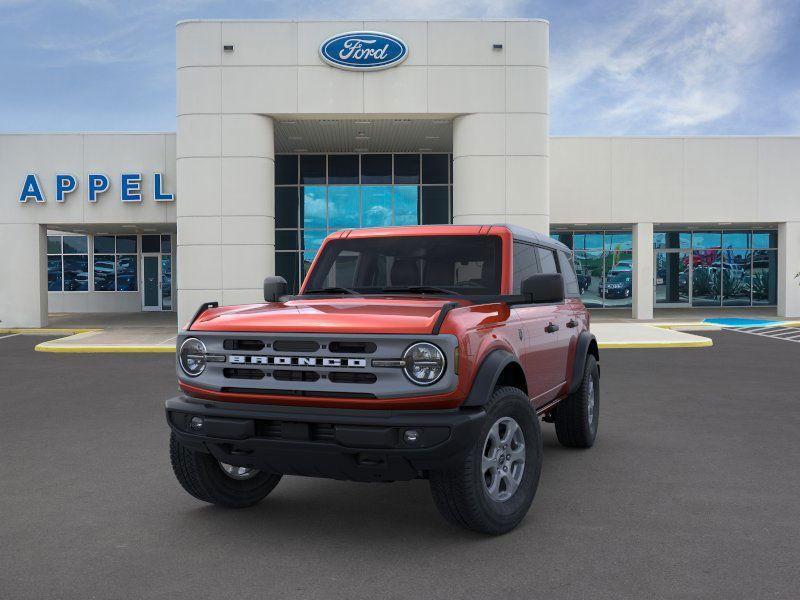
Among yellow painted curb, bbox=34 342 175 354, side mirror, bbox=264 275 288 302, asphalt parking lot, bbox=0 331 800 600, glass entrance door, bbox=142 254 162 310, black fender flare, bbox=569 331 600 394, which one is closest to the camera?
asphalt parking lot, bbox=0 331 800 600

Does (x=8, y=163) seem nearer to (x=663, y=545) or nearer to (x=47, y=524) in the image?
(x=47, y=524)

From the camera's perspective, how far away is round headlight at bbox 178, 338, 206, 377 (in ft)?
14.7

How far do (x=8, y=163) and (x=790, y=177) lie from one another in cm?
2607

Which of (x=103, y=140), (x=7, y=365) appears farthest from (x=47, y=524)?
(x=103, y=140)

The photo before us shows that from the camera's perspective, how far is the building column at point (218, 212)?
18875 millimetres

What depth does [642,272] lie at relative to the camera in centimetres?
2531

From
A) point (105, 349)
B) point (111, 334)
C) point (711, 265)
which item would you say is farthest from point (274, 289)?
point (711, 265)

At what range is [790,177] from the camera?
25.6 m

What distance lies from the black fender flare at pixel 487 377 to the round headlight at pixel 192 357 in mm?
1637

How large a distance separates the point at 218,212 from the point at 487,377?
15779 mm

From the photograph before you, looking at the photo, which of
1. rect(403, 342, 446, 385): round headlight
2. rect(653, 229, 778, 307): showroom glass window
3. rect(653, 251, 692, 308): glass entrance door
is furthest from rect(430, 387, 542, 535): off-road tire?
rect(653, 251, 692, 308): glass entrance door

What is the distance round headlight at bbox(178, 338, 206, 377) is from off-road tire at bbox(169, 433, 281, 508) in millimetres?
458

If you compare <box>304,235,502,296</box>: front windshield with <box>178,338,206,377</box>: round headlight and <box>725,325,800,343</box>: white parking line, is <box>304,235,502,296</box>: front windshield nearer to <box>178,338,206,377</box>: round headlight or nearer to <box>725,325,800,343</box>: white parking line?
<box>178,338,206,377</box>: round headlight

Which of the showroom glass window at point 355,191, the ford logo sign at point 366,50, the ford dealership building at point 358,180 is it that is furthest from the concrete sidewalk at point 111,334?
the ford logo sign at point 366,50
